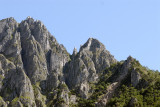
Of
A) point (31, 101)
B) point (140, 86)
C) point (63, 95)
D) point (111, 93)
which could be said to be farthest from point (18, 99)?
point (140, 86)

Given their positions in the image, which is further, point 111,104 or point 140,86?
point 140,86

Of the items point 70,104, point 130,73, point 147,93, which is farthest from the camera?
point 70,104

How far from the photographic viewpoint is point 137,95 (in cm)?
12256

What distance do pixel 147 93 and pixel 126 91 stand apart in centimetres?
1147

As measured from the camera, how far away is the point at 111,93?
135 metres

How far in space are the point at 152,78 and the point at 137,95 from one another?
17094 mm

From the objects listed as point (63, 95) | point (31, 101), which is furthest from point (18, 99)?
point (63, 95)

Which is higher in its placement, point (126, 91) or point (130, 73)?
point (130, 73)

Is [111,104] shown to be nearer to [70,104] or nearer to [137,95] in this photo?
Result: [137,95]

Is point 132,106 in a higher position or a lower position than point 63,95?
lower

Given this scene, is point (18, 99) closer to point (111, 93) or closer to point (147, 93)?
point (111, 93)

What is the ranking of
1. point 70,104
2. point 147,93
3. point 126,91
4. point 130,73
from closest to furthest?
1. point 147,93
2. point 126,91
3. point 130,73
4. point 70,104

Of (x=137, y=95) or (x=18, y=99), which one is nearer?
(x=137, y=95)

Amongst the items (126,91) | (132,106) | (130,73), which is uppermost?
(130,73)
